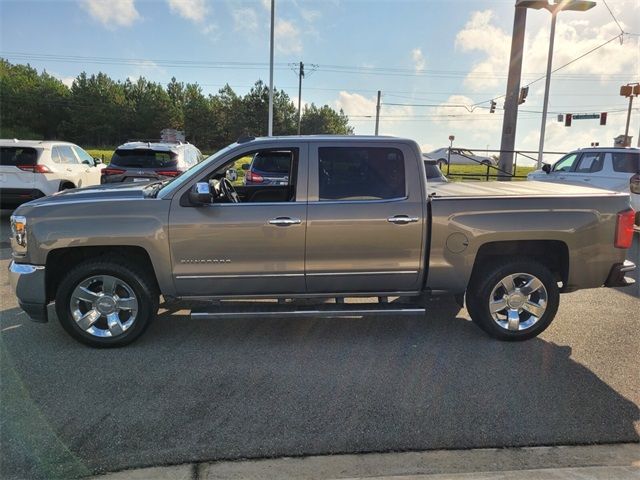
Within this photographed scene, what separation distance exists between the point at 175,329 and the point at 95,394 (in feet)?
4.50

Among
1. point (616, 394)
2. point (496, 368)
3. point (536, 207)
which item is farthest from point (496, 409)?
→ point (536, 207)

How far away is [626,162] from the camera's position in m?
10.3

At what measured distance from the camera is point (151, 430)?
3.18 m

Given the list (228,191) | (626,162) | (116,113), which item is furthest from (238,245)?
(116,113)

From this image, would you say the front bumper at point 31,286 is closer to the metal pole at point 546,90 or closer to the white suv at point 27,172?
the white suv at point 27,172

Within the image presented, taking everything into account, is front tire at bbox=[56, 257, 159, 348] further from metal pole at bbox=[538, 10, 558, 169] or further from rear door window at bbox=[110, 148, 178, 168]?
metal pole at bbox=[538, 10, 558, 169]

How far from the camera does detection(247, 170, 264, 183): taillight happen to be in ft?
30.8

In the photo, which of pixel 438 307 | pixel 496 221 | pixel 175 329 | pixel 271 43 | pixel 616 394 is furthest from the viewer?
pixel 271 43

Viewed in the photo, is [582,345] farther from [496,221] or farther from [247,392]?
[247,392]

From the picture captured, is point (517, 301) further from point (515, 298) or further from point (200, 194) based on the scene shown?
point (200, 194)

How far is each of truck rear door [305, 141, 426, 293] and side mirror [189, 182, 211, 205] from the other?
3.01ft

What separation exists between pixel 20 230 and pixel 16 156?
290 inches

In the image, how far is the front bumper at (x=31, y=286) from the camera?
4.25 metres

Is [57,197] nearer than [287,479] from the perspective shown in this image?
No
